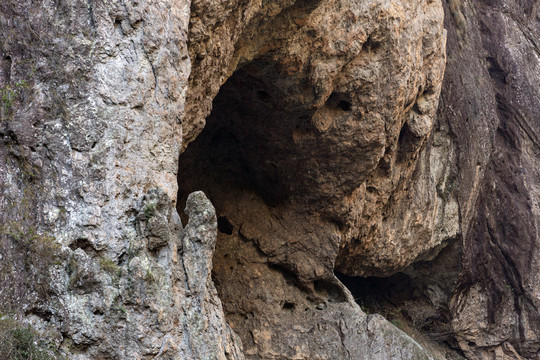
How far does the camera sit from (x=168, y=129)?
480 centimetres

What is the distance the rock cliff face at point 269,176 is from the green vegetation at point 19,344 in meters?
0.06

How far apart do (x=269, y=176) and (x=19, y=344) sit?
5907 mm

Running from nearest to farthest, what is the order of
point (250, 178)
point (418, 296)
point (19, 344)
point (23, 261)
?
point (19, 344) < point (23, 261) < point (250, 178) < point (418, 296)

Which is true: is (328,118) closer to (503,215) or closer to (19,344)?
(503,215)

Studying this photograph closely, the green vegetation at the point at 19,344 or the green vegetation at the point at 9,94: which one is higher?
the green vegetation at the point at 9,94

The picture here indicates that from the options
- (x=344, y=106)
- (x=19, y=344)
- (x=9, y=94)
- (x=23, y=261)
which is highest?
(x=344, y=106)

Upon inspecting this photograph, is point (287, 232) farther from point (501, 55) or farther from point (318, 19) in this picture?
point (501, 55)

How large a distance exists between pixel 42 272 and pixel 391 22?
5.70 m

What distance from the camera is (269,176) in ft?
31.1

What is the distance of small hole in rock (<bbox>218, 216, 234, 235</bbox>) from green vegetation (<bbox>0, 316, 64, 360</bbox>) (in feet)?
18.6

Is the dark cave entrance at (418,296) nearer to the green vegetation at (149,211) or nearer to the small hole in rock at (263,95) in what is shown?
the small hole in rock at (263,95)

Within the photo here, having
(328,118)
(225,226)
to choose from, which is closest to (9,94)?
(328,118)

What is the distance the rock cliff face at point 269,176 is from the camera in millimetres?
4156

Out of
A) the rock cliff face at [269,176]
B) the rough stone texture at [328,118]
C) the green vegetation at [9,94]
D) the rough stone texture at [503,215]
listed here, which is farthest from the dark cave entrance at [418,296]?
the green vegetation at [9,94]
